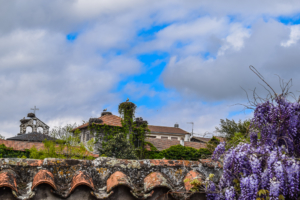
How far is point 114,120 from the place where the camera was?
102ft

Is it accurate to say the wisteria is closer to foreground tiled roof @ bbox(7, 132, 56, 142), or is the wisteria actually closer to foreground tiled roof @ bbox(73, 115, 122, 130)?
foreground tiled roof @ bbox(73, 115, 122, 130)

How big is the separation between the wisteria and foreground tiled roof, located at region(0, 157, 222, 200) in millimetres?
511

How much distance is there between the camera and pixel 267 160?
3.21 m

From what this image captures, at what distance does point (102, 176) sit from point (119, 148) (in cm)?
2256

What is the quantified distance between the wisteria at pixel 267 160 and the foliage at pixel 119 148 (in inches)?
876

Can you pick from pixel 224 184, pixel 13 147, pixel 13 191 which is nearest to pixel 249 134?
pixel 224 184

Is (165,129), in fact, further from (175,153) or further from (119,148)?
(119,148)

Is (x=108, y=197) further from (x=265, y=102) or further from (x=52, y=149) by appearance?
(x=52, y=149)

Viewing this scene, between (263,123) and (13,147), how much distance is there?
23958 millimetres

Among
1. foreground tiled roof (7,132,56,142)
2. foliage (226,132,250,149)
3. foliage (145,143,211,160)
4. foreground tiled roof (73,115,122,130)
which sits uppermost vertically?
foreground tiled roof (73,115,122,130)

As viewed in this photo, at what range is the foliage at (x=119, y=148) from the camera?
84.1 feet

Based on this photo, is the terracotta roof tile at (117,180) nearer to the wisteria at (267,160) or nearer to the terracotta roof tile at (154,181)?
the terracotta roof tile at (154,181)

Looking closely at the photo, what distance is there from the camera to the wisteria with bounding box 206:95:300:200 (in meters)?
3.07

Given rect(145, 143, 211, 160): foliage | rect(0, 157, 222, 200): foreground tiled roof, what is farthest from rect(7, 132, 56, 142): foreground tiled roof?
rect(0, 157, 222, 200): foreground tiled roof
